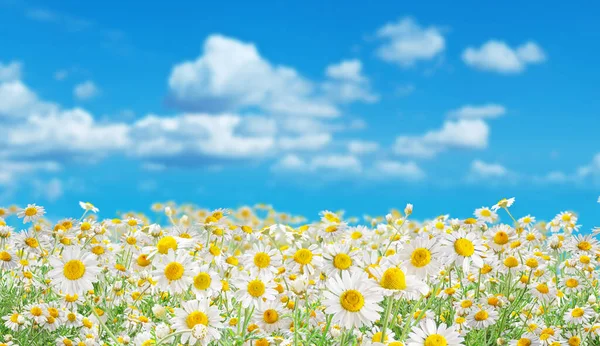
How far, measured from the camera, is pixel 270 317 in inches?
152

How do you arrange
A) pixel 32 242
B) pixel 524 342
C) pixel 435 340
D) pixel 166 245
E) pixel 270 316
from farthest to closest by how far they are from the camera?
pixel 32 242, pixel 524 342, pixel 270 316, pixel 166 245, pixel 435 340

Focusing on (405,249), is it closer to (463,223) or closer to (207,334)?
(207,334)

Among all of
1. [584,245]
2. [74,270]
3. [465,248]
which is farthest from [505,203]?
[74,270]

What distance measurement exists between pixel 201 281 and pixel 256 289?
292 mm

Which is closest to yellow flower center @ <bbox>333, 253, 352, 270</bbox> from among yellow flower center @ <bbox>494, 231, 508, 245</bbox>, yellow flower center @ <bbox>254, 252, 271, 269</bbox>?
yellow flower center @ <bbox>254, 252, 271, 269</bbox>

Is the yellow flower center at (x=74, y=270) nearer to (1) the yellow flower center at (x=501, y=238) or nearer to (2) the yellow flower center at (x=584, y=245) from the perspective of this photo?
(1) the yellow flower center at (x=501, y=238)

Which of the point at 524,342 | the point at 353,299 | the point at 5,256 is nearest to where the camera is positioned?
the point at 353,299

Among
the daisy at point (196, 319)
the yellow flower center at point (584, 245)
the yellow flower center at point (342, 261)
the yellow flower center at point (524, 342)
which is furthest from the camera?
the yellow flower center at point (584, 245)

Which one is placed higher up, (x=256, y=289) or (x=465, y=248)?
(x=465, y=248)

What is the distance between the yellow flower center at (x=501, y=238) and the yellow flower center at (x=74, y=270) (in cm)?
282

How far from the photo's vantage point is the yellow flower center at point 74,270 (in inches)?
141

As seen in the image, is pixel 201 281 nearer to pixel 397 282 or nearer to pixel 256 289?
pixel 256 289

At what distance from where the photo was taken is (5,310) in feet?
18.4

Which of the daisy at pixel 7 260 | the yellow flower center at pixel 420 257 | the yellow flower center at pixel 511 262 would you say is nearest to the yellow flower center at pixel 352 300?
the yellow flower center at pixel 420 257
